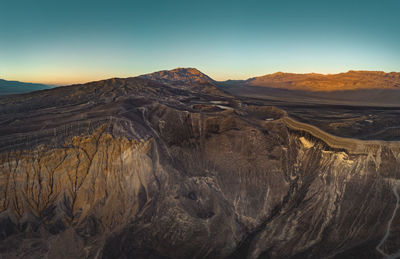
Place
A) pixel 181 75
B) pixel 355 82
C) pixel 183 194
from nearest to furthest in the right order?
pixel 183 194
pixel 355 82
pixel 181 75

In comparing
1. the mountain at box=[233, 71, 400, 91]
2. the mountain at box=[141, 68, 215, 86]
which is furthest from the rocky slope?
the mountain at box=[141, 68, 215, 86]

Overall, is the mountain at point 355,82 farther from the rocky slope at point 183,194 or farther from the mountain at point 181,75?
the rocky slope at point 183,194

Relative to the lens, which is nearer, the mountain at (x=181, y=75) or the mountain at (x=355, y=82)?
the mountain at (x=355, y=82)

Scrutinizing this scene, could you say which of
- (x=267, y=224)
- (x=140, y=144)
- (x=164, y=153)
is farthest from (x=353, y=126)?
(x=140, y=144)

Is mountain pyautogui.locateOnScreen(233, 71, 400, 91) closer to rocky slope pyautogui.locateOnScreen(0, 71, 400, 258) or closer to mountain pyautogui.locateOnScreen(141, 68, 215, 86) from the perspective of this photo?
mountain pyautogui.locateOnScreen(141, 68, 215, 86)

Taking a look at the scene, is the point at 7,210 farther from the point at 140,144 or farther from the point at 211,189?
the point at 211,189

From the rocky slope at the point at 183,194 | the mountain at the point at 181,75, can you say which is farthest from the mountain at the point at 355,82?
the rocky slope at the point at 183,194

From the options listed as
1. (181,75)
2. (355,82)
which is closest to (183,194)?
(355,82)

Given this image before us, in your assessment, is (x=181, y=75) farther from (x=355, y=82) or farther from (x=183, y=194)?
(x=183, y=194)
